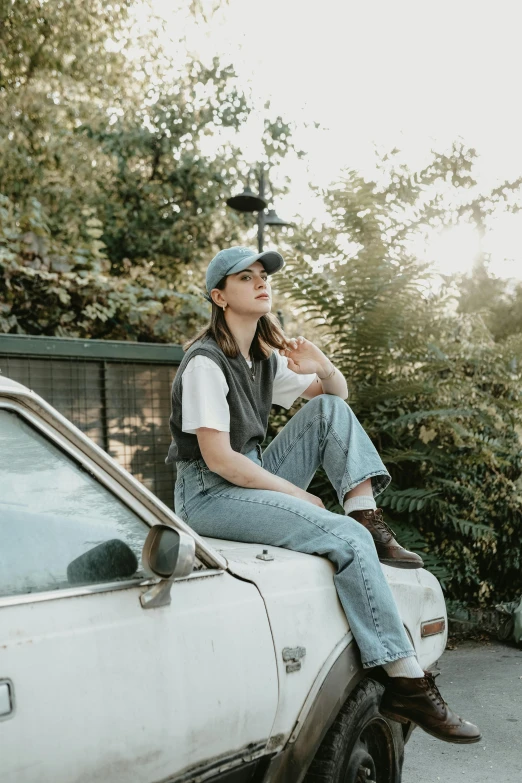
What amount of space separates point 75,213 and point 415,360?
9810 mm

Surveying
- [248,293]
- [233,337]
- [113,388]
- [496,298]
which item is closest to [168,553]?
[233,337]

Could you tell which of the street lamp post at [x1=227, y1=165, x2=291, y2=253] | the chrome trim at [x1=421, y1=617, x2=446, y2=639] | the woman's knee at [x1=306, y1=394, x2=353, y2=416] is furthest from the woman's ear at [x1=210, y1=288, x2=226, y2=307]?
the street lamp post at [x1=227, y1=165, x2=291, y2=253]

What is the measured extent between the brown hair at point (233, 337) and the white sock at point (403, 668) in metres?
1.30

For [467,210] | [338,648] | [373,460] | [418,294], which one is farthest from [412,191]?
[467,210]

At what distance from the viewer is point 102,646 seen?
6.58 ft

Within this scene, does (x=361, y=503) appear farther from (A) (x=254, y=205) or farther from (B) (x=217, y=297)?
(A) (x=254, y=205)

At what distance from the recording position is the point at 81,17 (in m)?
14.2

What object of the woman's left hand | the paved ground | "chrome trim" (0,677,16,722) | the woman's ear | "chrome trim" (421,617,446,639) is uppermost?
the woman's ear

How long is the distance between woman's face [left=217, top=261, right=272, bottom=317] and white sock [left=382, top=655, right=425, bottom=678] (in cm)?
148

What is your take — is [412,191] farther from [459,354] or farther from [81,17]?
[81,17]

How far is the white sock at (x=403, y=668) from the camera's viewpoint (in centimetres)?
293

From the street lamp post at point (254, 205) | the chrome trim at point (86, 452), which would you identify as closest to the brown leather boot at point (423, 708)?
the chrome trim at point (86, 452)

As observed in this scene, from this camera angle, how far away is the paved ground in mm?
4230

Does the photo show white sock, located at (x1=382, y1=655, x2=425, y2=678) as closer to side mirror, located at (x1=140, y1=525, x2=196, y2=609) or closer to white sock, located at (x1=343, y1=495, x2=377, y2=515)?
white sock, located at (x1=343, y1=495, x2=377, y2=515)
